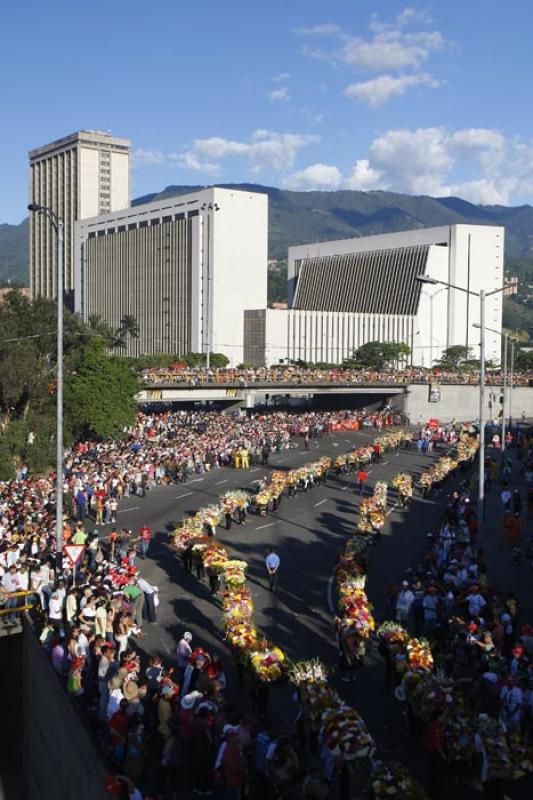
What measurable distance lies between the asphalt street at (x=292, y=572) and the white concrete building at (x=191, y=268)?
8676cm

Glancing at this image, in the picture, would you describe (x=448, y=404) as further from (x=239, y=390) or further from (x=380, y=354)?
(x=380, y=354)

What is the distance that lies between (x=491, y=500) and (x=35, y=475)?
18.9 metres

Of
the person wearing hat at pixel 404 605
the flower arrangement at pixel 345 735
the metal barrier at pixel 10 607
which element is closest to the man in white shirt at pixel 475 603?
the person wearing hat at pixel 404 605

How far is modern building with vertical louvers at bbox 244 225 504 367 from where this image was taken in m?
128

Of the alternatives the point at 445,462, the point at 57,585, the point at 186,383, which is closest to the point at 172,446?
the point at 445,462

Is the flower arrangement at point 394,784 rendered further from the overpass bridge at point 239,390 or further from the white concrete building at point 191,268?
the white concrete building at point 191,268

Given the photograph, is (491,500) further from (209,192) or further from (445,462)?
(209,192)

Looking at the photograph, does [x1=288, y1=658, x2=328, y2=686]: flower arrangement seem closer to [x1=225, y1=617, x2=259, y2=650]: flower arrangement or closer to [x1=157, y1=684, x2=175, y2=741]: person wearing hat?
[x1=225, y1=617, x2=259, y2=650]: flower arrangement

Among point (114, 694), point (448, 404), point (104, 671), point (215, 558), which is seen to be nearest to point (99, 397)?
point (215, 558)

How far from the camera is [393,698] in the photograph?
14.0 m

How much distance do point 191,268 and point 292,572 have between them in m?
111

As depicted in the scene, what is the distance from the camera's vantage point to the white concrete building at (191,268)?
4953 inches

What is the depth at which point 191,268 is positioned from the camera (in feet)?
428

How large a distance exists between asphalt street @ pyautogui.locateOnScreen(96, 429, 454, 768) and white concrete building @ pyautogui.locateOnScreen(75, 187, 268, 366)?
86757 mm
